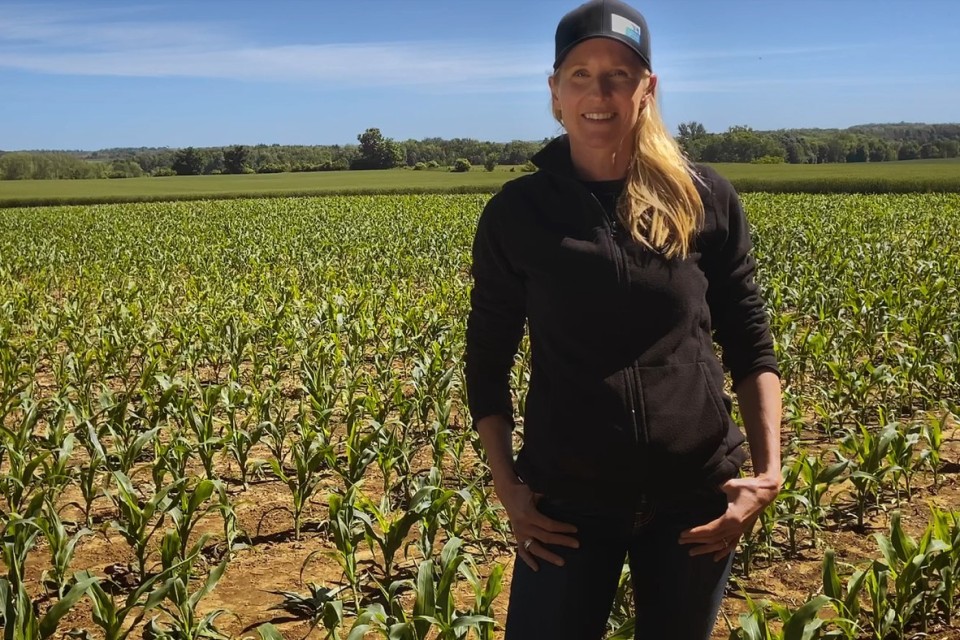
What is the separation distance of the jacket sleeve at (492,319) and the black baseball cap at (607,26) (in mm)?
393

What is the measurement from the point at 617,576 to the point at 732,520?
29cm

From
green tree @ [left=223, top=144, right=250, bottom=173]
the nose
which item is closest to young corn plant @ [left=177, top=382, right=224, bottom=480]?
the nose

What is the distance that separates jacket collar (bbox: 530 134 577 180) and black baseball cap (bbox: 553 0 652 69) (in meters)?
→ 0.21

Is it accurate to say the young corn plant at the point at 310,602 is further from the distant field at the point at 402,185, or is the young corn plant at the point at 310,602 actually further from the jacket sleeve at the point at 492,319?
the distant field at the point at 402,185

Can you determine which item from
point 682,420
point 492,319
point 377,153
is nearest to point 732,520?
point 682,420

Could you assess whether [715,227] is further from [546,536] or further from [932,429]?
[932,429]

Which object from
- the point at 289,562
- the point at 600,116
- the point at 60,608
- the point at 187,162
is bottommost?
the point at 289,562

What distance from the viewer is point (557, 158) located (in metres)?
2.03

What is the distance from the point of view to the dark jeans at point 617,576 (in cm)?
188

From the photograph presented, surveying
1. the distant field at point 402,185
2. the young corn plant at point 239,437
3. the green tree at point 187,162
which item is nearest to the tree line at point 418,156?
the green tree at point 187,162

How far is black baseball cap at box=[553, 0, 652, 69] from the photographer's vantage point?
185 cm

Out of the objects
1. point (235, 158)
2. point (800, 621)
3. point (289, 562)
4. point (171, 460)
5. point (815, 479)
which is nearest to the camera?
point (800, 621)

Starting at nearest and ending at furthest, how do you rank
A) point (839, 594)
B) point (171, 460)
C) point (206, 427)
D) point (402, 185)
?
1. point (839, 594)
2. point (171, 460)
3. point (206, 427)
4. point (402, 185)

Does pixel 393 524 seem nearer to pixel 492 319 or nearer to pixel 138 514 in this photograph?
pixel 138 514
